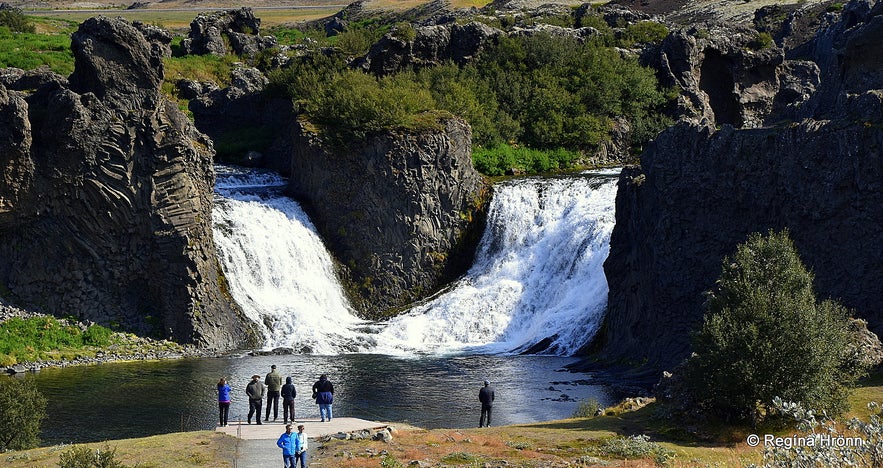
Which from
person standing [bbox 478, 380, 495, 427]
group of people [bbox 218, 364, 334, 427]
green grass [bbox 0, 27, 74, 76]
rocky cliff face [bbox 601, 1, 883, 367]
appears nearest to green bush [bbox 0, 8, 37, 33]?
green grass [bbox 0, 27, 74, 76]

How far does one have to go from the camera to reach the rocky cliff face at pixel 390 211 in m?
61.7

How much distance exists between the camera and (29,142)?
166 ft

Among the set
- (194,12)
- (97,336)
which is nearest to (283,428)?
(97,336)

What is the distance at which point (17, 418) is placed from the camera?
103ft

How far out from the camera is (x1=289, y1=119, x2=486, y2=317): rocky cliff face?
61.7 meters

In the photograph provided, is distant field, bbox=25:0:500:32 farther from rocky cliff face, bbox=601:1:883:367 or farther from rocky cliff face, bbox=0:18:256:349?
rocky cliff face, bbox=601:1:883:367

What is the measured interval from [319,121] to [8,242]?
812 inches

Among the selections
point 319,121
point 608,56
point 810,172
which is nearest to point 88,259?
Answer: point 319,121

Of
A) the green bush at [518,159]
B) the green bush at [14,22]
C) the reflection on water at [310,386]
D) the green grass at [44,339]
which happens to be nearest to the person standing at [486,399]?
the reflection on water at [310,386]

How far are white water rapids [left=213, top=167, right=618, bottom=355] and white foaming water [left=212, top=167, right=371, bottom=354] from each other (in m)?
0.06

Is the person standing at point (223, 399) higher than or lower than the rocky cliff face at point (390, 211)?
lower

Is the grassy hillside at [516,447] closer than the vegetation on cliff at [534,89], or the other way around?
the grassy hillside at [516,447]

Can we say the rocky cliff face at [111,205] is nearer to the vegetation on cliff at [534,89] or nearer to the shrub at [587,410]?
the vegetation on cliff at [534,89]

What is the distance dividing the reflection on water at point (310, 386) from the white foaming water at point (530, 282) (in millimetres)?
3704
